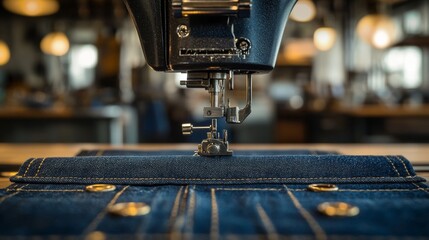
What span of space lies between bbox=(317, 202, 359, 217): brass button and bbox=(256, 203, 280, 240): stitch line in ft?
0.29

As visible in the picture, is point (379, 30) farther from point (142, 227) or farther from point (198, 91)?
point (142, 227)

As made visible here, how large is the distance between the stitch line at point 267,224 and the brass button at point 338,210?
89 mm

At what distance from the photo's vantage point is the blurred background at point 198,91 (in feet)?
16.9

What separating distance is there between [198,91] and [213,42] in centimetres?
915

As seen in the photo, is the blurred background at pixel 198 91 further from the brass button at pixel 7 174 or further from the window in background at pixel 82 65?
the brass button at pixel 7 174

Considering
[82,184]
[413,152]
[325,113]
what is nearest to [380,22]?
[325,113]

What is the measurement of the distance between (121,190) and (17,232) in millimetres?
298

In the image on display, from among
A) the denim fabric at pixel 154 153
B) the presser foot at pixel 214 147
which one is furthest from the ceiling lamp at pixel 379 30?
the presser foot at pixel 214 147

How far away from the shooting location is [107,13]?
10.9m

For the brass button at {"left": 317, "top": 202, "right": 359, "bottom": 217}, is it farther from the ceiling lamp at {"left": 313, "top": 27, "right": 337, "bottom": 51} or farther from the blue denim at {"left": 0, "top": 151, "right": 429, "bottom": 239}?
the ceiling lamp at {"left": 313, "top": 27, "right": 337, "bottom": 51}

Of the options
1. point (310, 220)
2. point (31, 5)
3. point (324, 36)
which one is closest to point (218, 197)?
point (310, 220)

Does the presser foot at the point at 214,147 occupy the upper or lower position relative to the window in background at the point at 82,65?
lower

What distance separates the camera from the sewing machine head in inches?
44.8

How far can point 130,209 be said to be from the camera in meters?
0.82
